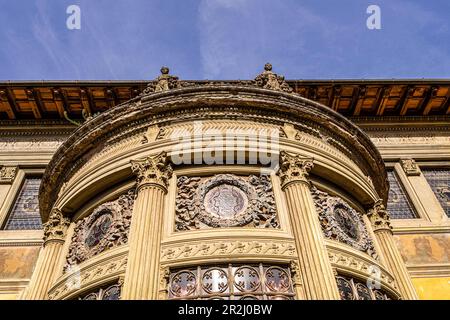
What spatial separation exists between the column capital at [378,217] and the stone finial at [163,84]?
6620 millimetres

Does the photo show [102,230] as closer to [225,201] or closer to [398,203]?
[225,201]

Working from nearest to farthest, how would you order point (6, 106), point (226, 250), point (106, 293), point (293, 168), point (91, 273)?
point (226, 250) → point (106, 293) → point (91, 273) → point (293, 168) → point (6, 106)

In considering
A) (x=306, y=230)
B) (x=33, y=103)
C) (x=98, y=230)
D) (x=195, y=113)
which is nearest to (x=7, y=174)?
(x=33, y=103)

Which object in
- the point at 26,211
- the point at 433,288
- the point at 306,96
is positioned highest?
the point at 306,96

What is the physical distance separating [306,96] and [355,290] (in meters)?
10.7

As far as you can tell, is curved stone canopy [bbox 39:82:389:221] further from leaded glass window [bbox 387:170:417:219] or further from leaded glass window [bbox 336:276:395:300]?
leaded glass window [bbox 387:170:417:219]

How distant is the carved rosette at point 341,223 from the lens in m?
9.87

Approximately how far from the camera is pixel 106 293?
866 centimetres

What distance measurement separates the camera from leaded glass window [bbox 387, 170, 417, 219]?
16234mm

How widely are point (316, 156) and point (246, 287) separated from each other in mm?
4314

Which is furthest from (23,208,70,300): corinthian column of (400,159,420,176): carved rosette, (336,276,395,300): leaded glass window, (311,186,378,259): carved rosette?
(400,159,420,176): carved rosette

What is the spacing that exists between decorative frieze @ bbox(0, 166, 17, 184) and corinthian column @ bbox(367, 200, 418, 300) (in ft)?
42.1

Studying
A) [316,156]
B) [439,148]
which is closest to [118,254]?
[316,156]

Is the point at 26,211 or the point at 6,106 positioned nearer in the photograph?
the point at 26,211
